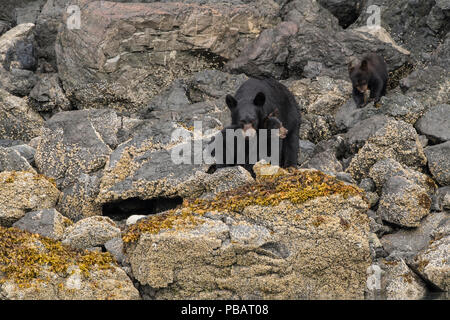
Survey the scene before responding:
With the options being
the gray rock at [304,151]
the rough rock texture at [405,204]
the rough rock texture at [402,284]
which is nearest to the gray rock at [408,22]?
the gray rock at [304,151]

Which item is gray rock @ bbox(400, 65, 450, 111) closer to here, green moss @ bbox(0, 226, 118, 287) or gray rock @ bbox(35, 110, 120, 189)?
gray rock @ bbox(35, 110, 120, 189)

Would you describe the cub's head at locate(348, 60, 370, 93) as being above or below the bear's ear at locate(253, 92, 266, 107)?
above

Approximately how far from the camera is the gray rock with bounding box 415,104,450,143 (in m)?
9.16

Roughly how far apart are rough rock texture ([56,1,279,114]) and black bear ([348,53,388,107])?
2.30 metres

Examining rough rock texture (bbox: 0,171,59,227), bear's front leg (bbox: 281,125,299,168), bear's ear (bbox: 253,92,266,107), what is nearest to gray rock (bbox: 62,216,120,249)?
rough rock texture (bbox: 0,171,59,227)

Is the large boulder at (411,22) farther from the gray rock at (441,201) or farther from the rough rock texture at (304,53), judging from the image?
the gray rock at (441,201)

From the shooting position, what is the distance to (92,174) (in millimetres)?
8719

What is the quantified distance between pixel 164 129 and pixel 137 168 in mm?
940

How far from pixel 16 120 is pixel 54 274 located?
6.12 metres

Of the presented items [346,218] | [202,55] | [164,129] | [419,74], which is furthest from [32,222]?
[419,74]

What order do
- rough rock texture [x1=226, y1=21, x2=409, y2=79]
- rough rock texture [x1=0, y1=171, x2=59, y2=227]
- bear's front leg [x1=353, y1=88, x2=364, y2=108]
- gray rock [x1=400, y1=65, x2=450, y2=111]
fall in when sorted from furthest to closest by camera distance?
rough rock texture [x1=226, y1=21, x2=409, y2=79] < bear's front leg [x1=353, y1=88, x2=364, y2=108] < gray rock [x1=400, y1=65, x2=450, y2=111] < rough rock texture [x1=0, y1=171, x2=59, y2=227]

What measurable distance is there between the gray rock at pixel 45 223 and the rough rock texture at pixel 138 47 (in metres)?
4.55

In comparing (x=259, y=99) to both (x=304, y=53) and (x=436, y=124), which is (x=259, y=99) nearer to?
(x=436, y=124)

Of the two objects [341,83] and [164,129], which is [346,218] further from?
[341,83]
